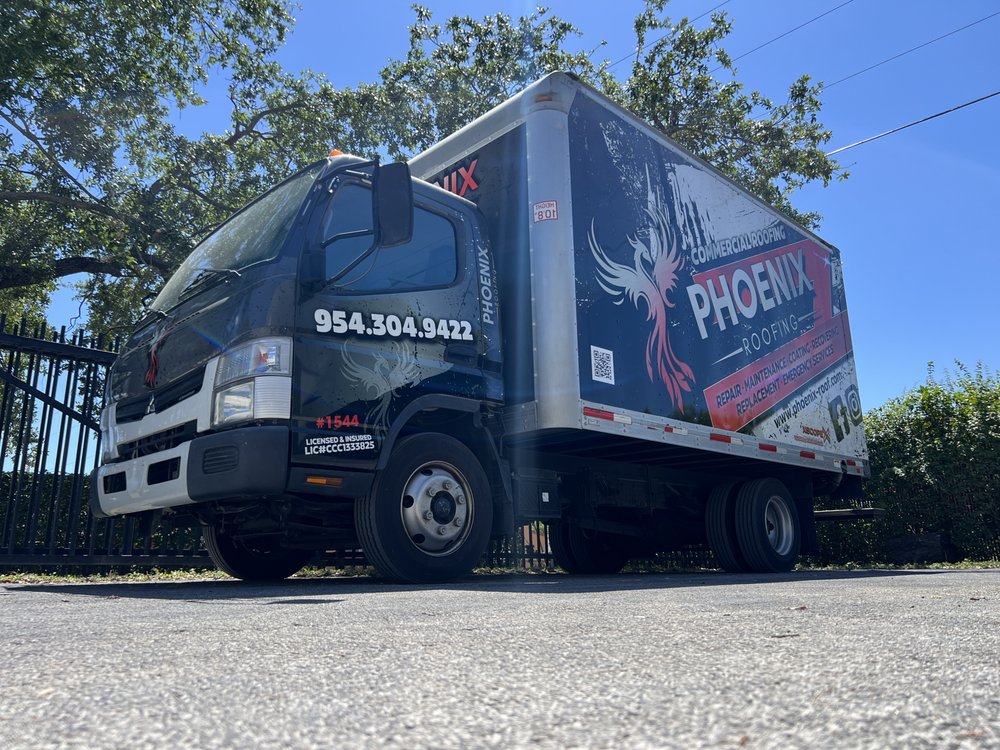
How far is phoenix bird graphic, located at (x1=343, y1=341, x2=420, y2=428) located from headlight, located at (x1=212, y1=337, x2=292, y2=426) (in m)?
Result: 0.41

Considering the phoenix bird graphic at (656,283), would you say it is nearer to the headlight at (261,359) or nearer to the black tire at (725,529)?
the black tire at (725,529)

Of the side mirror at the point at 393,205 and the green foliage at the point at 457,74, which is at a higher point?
the green foliage at the point at 457,74

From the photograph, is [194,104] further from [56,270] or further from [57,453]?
[57,453]

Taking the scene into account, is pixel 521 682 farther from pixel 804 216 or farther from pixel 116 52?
pixel 804 216

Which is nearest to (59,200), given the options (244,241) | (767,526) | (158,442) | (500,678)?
(244,241)

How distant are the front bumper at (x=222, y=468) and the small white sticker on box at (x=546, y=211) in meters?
2.45

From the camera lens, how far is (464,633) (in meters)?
2.52

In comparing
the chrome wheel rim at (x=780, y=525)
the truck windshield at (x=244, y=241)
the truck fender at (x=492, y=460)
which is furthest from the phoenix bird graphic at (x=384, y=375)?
the chrome wheel rim at (x=780, y=525)

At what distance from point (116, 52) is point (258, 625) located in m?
11.8

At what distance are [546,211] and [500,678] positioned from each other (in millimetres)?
4450

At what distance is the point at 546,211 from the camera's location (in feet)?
19.0

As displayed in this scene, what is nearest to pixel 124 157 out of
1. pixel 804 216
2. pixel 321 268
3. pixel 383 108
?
pixel 383 108

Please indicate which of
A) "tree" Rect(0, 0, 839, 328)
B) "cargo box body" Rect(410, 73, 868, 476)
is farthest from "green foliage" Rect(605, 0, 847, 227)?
"cargo box body" Rect(410, 73, 868, 476)

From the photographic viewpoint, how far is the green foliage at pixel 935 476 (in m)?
12.5
